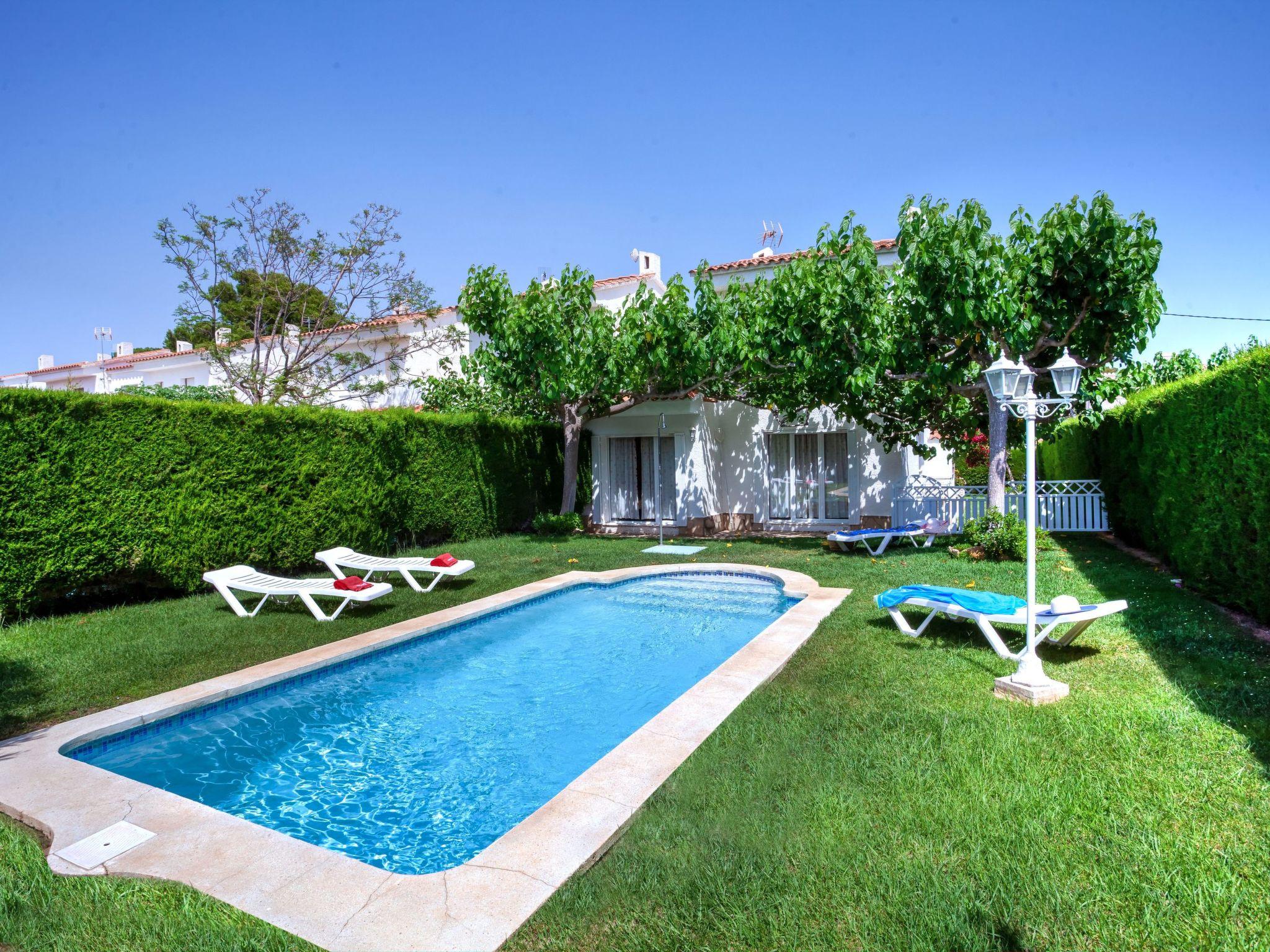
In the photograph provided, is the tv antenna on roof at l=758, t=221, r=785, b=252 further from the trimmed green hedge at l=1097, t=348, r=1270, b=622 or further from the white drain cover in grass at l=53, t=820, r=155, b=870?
the white drain cover in grass at l=53, t=820, r=155, b=870

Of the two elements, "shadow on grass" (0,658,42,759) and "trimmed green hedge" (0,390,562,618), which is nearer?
"shadow on grass" (0,658,42,759)

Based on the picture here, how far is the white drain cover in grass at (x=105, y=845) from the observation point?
376 centimetres

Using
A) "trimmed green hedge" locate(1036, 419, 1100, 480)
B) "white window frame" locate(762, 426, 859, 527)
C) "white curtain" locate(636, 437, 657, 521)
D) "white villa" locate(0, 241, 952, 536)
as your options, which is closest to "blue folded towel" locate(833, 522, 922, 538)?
"white villa" locate(0, 241, 952, 536)

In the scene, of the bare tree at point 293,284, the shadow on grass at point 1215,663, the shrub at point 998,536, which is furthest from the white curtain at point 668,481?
the shadow on grass at point 1215,663

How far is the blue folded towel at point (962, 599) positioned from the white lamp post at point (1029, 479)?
2.39ft

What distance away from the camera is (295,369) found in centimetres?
2212

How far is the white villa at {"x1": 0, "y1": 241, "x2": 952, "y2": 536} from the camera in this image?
19.4 meters

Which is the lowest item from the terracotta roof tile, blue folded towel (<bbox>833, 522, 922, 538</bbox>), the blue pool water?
the blue pool water

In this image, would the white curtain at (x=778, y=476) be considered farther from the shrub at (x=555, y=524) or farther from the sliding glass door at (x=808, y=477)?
the shrub at (x=555, y=524)

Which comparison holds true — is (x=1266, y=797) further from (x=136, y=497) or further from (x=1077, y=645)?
(x=136, y=497)

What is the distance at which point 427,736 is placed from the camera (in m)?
6.38

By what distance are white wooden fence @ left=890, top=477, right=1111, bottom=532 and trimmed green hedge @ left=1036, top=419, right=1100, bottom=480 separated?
1.05 m

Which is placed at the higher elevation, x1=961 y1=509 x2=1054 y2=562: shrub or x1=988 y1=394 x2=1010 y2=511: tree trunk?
x1=988 y1=394 x2=1010 y2=511: tree trunk

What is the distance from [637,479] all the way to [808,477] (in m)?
5.00
